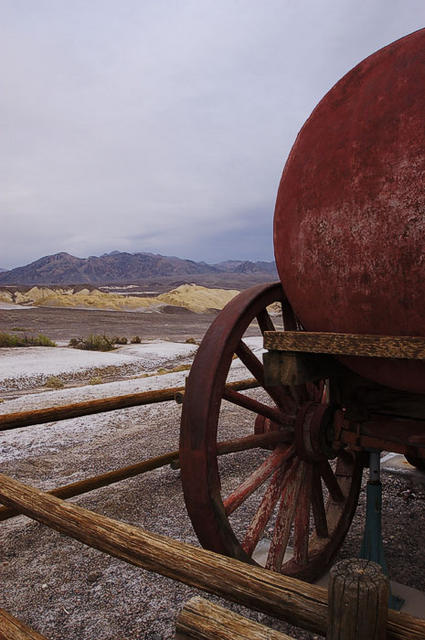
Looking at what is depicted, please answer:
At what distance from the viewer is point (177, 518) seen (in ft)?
11.7

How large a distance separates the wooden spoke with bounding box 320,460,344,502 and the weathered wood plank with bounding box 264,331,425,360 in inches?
46.9

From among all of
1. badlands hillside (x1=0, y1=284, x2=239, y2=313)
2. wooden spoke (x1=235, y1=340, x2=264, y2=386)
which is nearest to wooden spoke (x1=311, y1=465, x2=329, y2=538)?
wooden spoke (x1=235, y1=340, x2=264, y2=386)

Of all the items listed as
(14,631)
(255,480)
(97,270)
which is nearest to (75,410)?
(255,480)

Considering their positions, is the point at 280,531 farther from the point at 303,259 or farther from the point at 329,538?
the point at 303,259

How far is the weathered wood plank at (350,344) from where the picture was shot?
167cm

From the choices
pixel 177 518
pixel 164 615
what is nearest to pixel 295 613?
pixel 164 615

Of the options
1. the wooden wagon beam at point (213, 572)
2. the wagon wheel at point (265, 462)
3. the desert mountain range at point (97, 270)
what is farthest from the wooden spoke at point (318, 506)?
the desert mountain range at point (97, 270)

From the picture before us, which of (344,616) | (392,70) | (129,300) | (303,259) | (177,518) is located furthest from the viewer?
(129,300)

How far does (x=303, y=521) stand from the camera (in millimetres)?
2609

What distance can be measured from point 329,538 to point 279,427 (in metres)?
0.79

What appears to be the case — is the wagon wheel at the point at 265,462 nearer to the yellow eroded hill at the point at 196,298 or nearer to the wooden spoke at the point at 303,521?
the wooden spoke at the point at 303,521

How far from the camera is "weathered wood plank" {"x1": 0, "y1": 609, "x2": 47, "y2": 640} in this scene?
1611mm

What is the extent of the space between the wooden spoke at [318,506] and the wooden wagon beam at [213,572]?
143 centimetres

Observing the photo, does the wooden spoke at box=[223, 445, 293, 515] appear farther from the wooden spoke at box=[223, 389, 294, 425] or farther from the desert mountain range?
the desert mountain range
